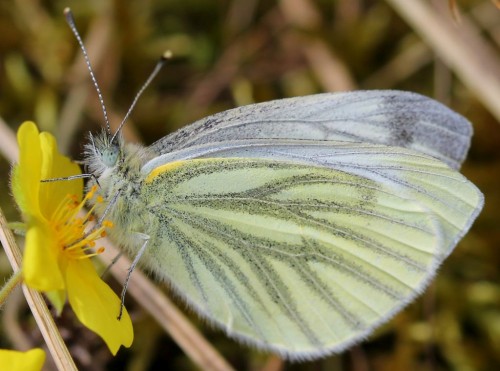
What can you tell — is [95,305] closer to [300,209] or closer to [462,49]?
[300,209]

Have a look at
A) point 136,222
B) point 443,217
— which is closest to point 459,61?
point 443,217

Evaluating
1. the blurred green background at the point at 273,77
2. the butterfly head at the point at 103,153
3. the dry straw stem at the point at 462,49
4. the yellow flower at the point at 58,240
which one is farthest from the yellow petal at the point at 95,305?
the dry straw stem at the point at 462,49

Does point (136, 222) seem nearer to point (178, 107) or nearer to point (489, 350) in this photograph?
point (178, 107)

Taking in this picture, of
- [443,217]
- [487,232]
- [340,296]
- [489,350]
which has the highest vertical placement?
[443,217]

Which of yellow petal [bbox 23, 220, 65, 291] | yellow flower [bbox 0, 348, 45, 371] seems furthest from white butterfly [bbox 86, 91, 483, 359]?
yellow flower [bbox 0, 348, 45, 371]

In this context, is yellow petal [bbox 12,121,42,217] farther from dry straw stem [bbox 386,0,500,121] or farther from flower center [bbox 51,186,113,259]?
dry straw stem [bbox 386,0,500,121]

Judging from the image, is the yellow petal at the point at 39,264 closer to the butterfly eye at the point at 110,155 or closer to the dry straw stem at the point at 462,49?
the butterfly eye at the point at 110,155

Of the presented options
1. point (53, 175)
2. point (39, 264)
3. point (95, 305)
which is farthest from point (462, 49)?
point (39, 264)
